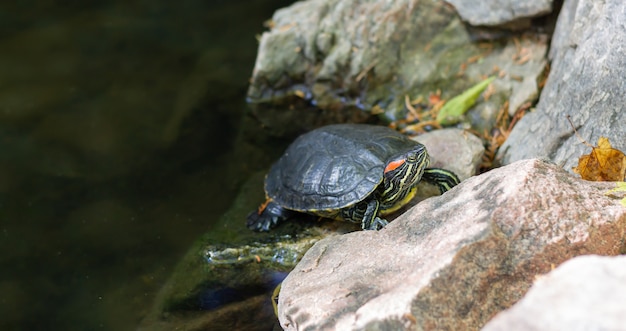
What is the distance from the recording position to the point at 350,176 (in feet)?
12.3

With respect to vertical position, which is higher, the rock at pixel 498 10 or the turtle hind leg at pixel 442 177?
the rock at pixel 498 10

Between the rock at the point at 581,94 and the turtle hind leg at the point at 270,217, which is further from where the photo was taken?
the turtle hind leg at the point at 270,217

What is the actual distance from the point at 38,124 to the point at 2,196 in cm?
112

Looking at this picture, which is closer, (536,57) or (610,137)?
(610,137)

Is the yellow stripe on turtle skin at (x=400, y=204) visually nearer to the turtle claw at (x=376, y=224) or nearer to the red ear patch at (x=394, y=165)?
the turtle claw at (x=376, y=224)

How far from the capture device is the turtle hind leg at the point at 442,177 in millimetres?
3912

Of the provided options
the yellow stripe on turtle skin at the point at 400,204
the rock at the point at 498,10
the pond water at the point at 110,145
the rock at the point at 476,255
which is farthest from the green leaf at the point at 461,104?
the rock at the point at 476,255

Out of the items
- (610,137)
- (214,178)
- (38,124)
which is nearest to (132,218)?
(214,178)

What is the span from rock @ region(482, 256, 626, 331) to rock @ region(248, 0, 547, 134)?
3182 mm

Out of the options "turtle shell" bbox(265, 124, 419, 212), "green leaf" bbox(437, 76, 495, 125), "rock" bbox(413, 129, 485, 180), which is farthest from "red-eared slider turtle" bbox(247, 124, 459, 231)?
"green leaf" bbox(437, 76, 495, 125)

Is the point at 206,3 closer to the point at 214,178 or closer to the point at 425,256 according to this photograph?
the point at 214,178

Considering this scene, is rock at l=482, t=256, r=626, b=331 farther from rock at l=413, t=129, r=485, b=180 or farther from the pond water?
the pond water

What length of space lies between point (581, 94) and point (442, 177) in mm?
1020

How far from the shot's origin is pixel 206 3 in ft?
25.3
